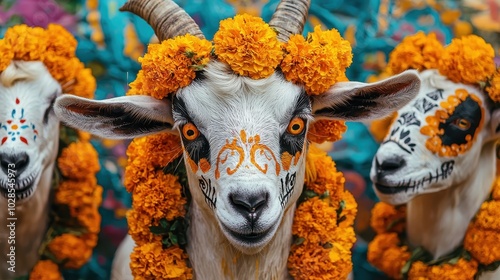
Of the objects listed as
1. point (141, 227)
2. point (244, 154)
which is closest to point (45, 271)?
point (141, 227)

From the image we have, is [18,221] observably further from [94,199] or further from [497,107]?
[497,107]

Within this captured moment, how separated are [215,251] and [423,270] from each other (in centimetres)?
174

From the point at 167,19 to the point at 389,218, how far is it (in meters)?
2.48

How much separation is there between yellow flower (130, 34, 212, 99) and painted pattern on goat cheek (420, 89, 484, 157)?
1.82 metres

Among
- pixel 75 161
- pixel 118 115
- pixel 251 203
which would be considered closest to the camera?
pixel 251 203

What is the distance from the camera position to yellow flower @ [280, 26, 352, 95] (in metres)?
4.03

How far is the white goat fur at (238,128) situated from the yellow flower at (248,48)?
Answer: 60 mm

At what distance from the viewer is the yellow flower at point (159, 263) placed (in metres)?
4.46

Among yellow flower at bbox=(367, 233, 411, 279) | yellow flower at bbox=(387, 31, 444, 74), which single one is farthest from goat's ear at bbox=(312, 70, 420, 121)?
yellow flower at bbox=(367, 233, 411, 279)

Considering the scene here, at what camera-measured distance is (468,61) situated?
5141 mm

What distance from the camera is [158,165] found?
462 centimetres

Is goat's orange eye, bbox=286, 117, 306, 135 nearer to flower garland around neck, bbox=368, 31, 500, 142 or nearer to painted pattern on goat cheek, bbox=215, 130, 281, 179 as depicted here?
painted pattern on goat cheek, bbox=215, 130, 281, 179

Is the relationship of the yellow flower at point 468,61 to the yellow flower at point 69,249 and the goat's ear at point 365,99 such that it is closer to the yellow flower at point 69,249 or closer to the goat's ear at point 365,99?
the goat's ear at point 365,99

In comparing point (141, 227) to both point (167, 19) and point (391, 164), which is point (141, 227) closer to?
point (167, 19)
